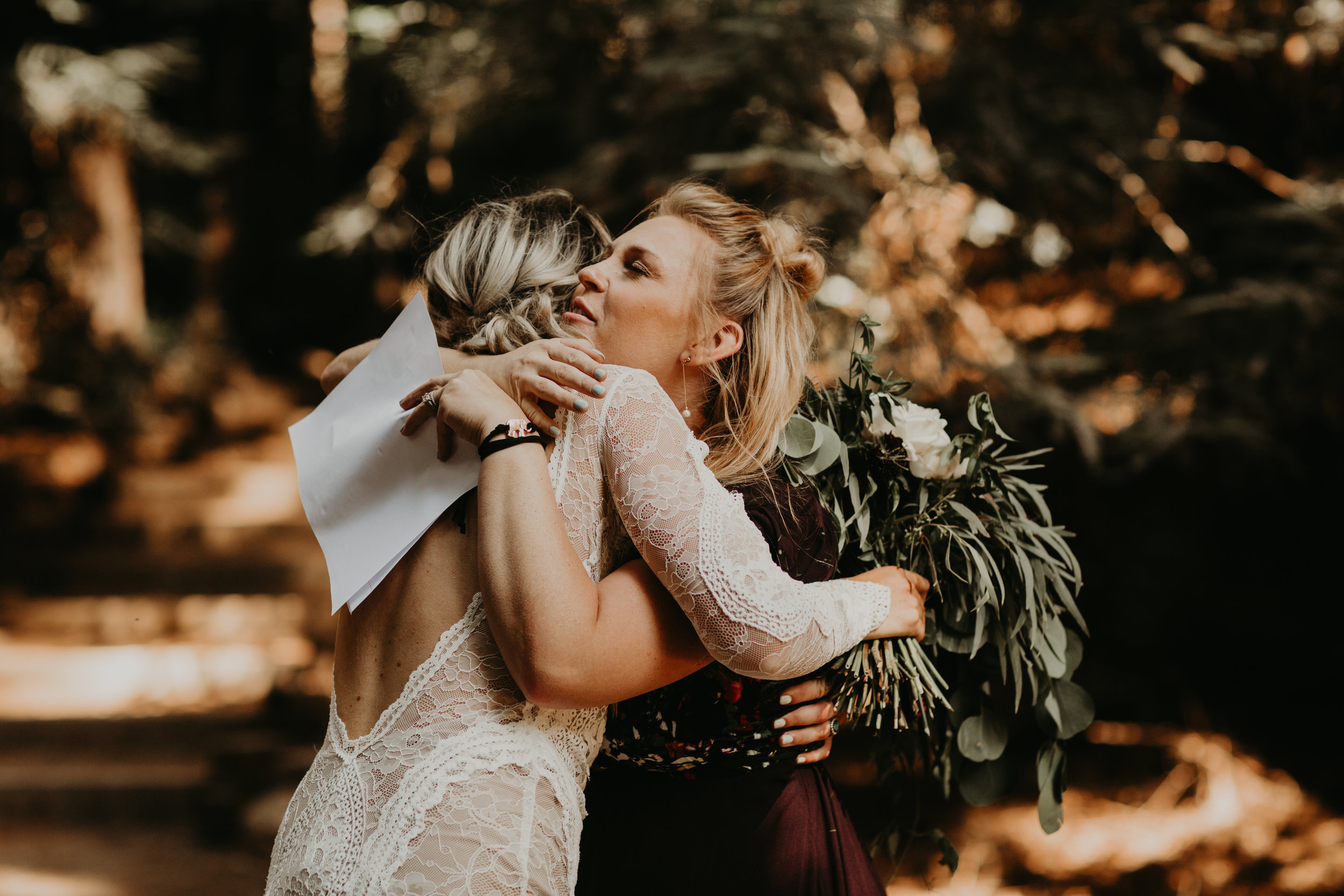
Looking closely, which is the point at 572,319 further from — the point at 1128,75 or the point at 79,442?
the point at 79,442

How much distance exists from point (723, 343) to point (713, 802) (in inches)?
31.7

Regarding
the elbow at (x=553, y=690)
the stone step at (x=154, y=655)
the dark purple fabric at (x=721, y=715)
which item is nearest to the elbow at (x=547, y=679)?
the elbow at (x=553, y=690)

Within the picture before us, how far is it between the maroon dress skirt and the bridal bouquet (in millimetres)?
123

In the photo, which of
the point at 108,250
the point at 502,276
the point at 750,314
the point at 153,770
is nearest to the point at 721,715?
the point at 750,314

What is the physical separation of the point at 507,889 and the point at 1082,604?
4.44 meters

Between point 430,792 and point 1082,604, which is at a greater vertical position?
point 430,792

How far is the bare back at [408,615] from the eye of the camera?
131 cm

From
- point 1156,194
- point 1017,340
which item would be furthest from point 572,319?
point 1156,194

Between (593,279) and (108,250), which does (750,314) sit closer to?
(593,279)

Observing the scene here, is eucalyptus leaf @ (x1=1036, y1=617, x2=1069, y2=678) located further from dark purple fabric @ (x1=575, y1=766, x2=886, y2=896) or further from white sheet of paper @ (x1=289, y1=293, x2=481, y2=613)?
white sheet of paper @ (x1=289, y1=293, x2=481, y2=613)

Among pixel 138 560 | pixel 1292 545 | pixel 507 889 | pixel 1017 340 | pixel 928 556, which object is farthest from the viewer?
pixel 138 560

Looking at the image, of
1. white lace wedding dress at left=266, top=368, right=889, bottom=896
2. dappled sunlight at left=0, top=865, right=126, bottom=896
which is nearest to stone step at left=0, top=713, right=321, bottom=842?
dappled sunlight at left=0, top=865, right=126, bottom=896

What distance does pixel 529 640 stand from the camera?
3.84 feet

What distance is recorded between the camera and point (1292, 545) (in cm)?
467
